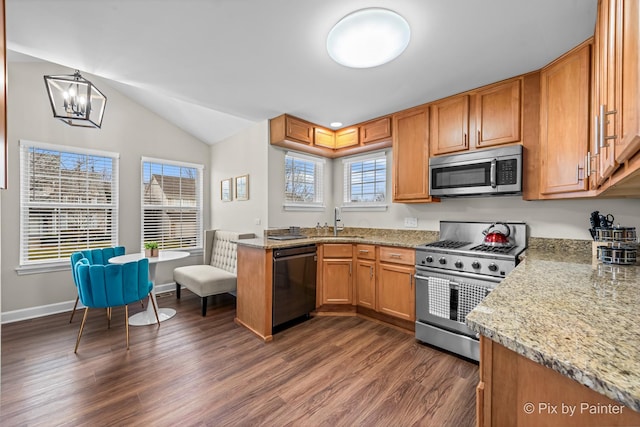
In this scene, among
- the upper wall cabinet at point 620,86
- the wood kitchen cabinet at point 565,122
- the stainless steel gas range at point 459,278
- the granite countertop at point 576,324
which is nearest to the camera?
the granite countertop at point 576,324

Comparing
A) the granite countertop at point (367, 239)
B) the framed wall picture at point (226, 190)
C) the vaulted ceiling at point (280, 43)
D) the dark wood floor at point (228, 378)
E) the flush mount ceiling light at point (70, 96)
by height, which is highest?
the vaulted ceiling at point (280, 43)

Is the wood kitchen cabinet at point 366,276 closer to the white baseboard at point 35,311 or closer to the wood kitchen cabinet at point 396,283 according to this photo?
the wood kitchen cabinet at point 396,283

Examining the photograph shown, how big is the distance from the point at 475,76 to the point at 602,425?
8.34 feet

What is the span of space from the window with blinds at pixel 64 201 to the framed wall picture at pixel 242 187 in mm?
1697

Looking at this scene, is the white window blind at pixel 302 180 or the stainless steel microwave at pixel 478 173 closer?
the stainless steel microwave at pixel 478 173

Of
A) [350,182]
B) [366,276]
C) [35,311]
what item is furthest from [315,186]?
[35,311]

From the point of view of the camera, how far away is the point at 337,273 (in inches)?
126

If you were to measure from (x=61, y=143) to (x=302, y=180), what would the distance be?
3.12m

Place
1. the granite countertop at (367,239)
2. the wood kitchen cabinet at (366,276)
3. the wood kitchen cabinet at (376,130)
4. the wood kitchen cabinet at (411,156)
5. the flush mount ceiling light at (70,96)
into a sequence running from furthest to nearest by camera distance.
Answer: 1. the wood kitchen cabinet at (376,130)
2. the wood kitchen cabinet at (366,276)
3. the wood kitchen cabinet at (411,156)
4. the granite countertop at (367,239)
5. the flush mount ceiling light at (70,96)

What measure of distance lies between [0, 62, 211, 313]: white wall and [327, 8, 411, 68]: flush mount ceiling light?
3.50 metres

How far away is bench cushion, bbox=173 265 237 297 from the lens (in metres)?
3.22

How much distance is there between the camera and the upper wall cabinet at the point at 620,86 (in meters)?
0.76

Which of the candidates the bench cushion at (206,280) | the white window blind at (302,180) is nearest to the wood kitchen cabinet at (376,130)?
the white window blind at (302,180)

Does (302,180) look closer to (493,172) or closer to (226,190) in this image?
(226,190)
